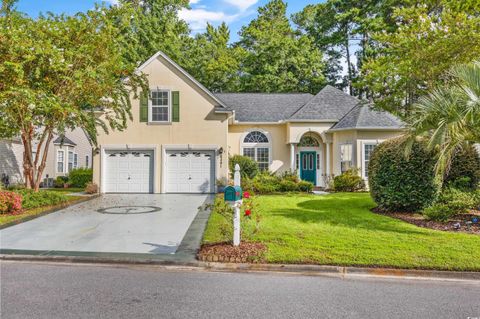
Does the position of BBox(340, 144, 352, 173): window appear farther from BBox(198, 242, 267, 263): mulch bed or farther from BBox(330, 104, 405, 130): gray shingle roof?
BBox(198, 242, 267, 263): mulch bed

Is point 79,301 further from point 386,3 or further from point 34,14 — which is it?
point 386,3

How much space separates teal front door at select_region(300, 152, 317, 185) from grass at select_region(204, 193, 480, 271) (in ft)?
35.6

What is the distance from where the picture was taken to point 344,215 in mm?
10922

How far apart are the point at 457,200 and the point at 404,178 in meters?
1.48

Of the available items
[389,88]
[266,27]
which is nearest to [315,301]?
[389,88]

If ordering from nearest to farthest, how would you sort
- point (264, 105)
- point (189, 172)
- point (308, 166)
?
point (189, 172) → point (308, 166) → point (264, 105)

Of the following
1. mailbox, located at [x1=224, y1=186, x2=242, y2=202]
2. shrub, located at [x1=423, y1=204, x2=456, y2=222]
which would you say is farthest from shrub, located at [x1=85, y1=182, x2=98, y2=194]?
shrub, located at [x1=423, y1=204, x2=456, y2=222]

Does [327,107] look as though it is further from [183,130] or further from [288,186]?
[183,130]

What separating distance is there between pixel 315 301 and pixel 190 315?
1647 mm

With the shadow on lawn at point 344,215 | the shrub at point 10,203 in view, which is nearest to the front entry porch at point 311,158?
the shadow on lawn at point 344,215

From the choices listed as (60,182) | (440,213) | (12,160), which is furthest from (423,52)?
(12,160)

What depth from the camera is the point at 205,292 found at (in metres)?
5.06

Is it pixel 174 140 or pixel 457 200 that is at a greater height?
pixel 174 140

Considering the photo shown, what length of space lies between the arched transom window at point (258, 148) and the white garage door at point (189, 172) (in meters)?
3.23
